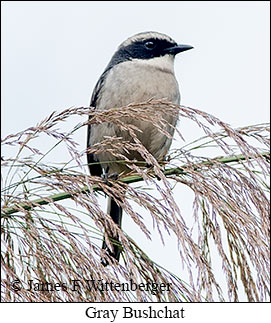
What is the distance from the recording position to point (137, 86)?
3.90 m

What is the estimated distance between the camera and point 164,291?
185cm

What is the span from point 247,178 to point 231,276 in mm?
337

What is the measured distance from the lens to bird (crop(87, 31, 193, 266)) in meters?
3.85

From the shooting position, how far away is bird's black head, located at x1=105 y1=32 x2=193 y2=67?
4312mm

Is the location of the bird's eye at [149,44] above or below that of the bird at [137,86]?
above

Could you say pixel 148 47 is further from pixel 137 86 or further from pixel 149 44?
pixel 137 86

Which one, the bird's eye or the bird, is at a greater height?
the bird's eye

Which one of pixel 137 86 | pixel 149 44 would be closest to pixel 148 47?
pixel 149 44

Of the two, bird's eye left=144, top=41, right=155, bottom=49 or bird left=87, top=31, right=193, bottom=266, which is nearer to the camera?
bird left=87, top=31, right=193, bottom=266

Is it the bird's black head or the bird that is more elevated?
the bird's black head

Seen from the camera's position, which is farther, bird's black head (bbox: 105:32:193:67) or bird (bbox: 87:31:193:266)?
bird's black head (bbox: 105:32:193:67)

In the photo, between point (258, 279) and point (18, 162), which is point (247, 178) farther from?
point (18, 162)

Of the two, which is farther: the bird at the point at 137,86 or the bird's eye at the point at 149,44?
the bird's eye at the point at 149,44

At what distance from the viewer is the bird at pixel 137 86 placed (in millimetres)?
3848
